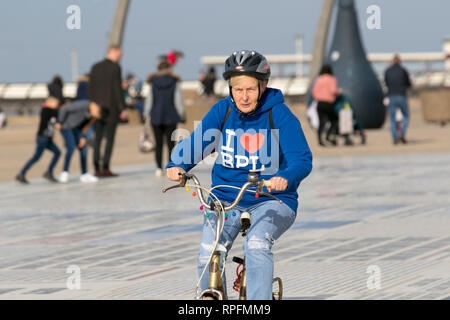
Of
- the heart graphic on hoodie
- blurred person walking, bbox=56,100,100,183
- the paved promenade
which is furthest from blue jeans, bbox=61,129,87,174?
the heart graphic on hoodie

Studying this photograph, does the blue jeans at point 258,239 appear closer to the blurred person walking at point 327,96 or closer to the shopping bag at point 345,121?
the shopping bag at point 345,121

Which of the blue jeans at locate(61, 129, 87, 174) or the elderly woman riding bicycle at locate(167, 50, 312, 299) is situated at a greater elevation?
the elderly woman riding bicycle at locate(167, 50, 312, 299)

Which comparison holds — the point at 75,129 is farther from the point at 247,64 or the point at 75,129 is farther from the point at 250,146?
the point at 247,64

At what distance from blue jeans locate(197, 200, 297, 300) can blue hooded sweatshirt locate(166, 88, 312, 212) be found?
72 millimetres

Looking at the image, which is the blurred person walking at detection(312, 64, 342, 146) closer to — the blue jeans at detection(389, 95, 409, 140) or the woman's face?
the blue jeans at detection(389, 95, 409, 140)

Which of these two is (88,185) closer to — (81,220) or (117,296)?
(81,220)

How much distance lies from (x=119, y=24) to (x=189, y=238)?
15898 millimetres

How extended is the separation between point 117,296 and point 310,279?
1260mm

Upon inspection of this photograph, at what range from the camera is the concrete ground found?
6.84 metres

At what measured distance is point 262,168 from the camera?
5.16 meters

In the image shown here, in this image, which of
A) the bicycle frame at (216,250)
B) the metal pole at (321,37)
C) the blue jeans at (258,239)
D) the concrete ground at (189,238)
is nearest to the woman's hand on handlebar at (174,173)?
the bicycle frame at (216,250)

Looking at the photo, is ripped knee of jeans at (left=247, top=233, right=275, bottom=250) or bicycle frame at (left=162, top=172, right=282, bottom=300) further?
ripped knee of jeans at (left=247, top=233, right=275, bottom=250)

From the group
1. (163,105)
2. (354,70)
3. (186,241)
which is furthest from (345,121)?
(186,241)

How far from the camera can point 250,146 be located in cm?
514
